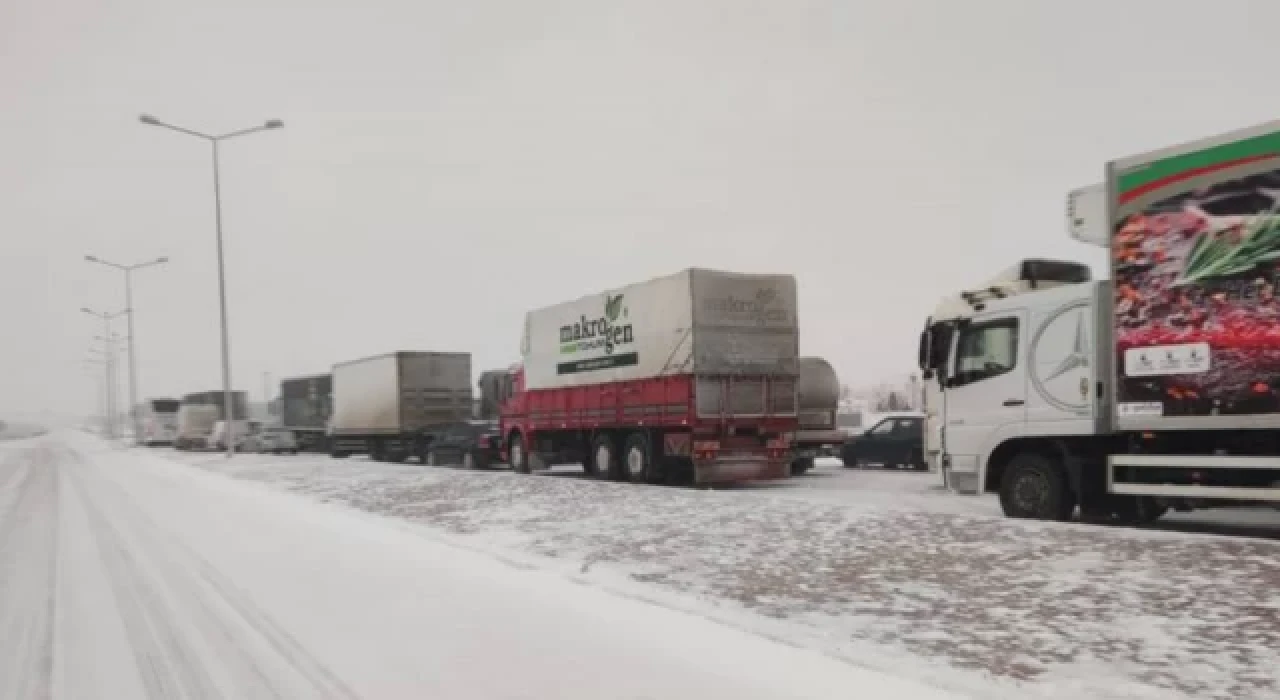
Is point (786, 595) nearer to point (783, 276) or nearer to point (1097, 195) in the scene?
point (1097, 195)

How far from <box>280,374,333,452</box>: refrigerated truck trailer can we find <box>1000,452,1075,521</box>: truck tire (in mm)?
33559

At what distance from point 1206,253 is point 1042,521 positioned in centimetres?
344

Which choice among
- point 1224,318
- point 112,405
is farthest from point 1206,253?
point 112,405

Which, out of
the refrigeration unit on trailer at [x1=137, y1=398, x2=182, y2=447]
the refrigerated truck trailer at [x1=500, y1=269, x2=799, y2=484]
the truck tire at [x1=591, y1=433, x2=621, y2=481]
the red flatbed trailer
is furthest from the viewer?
the refrigeration unit on trailer at [x1=137, y1=398, x2=182, y2=447]

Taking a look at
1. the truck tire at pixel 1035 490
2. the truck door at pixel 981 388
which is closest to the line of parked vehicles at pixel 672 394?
the truck door at pixel 981 388

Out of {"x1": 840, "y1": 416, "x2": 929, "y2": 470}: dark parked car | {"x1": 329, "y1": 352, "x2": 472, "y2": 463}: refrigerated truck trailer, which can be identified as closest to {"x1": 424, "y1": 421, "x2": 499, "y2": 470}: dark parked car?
{"x1": 329, "y1": 352, "x2": 472, "y2": 463}: refrigerated truck trailer

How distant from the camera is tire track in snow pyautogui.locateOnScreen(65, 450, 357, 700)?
5038 mm

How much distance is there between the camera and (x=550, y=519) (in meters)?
11.9

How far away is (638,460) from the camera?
18.3 m

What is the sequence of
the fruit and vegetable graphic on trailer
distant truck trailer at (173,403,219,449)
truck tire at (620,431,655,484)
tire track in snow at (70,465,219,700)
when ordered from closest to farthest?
1. tire track in snow at (70,465,219,700)
2. the fruit and vegetable graphic on trailer
3. truck tire at (620,431,655,484)
4. distant truck trailer at (173,403,219,449)

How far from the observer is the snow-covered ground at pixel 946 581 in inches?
199

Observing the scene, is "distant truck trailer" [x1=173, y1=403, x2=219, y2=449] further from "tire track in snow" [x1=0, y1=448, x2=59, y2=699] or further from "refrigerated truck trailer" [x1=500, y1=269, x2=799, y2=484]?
"refrigerated truck trailer" [x1=500, y1=269, x2=799, y2=484]

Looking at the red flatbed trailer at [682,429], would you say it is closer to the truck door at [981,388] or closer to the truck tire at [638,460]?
the truck tire at [638,460]

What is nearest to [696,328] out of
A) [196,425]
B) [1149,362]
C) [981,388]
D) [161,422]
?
[981,388]
